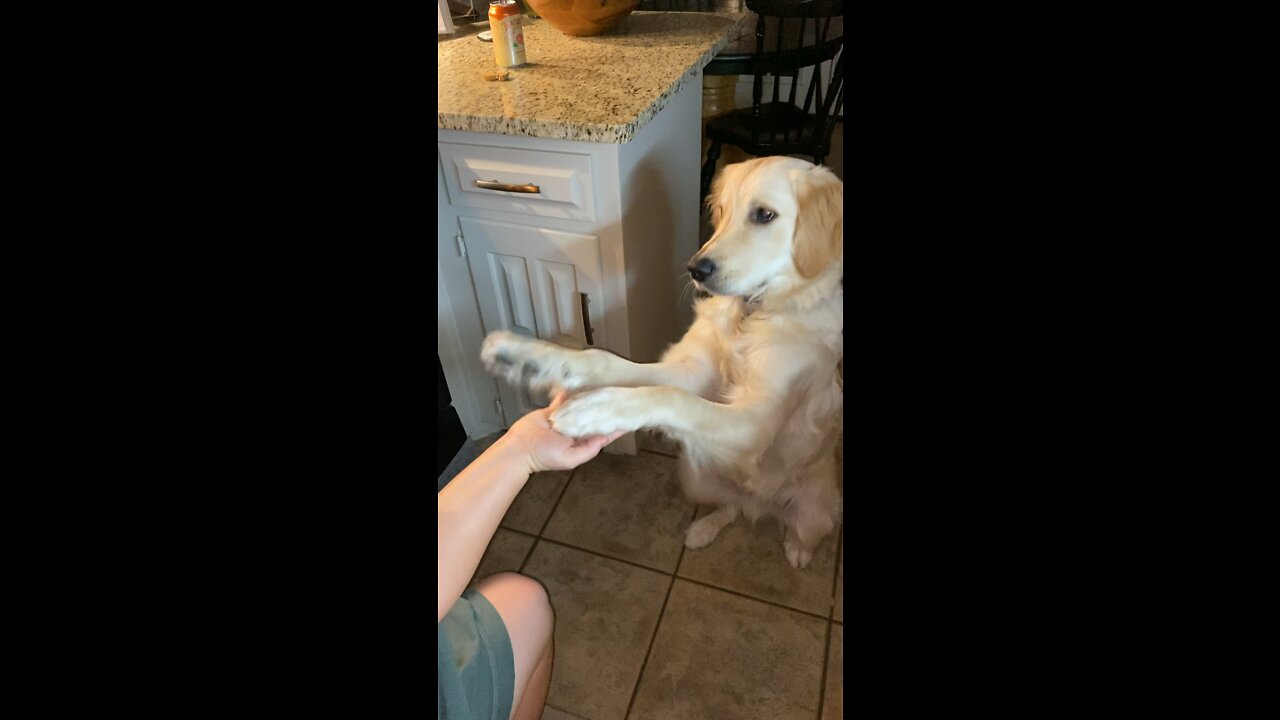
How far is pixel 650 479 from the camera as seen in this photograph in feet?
5.98

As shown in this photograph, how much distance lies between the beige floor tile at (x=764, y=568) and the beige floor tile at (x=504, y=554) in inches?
16.1

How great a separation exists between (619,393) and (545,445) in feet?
0.45

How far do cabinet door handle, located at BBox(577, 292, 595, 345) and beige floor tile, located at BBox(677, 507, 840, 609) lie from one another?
0.60 m

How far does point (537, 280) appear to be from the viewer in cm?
146

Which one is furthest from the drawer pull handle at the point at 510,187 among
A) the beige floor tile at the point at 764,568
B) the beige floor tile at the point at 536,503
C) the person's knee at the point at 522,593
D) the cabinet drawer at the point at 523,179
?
the beige floor tile at the point at 764,568

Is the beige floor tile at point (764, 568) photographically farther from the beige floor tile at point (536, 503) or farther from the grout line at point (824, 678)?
the beige floor tile at point (536, 503)

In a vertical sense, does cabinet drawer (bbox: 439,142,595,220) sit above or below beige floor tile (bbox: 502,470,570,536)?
above

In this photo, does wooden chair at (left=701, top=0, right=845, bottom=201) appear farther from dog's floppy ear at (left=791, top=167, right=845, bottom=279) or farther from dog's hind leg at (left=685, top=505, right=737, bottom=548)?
dog's hind leg at (left=685, top=505, right=737, bottom=548)

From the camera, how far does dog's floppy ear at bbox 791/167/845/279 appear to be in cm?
117

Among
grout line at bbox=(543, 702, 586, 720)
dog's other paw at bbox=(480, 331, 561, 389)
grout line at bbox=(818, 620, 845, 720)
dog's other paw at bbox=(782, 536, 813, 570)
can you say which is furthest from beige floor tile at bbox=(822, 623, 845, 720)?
dog's other paw at bbox=(480, 331, 561, 389)

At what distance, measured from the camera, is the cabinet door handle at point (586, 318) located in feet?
4.77

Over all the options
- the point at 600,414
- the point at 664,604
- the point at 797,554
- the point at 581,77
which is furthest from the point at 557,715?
the point at 581,77
